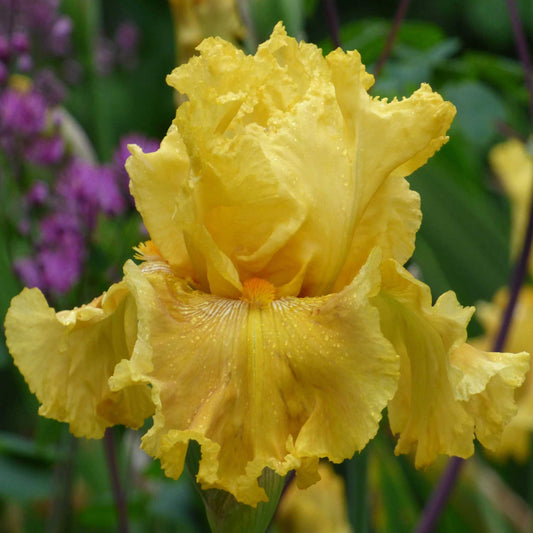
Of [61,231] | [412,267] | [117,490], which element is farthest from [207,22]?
[117,490]

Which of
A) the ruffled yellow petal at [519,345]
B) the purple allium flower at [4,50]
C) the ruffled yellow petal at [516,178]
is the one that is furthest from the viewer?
the ruffled yellow petal at [516,178]

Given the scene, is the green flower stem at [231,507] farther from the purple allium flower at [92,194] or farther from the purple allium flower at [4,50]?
the purple allium flower at [4,50]

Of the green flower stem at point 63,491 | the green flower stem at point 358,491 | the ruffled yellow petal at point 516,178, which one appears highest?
the green flower stem at point 358,491

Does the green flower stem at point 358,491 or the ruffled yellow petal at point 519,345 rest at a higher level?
the green flower stem at point 358,491

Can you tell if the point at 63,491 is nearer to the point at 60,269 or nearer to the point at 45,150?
the point at 60,269

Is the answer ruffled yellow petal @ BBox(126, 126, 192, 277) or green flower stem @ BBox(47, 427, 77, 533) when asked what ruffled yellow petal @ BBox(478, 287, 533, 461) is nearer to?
green flower stem @ BBox(47, 427, 77, 533)

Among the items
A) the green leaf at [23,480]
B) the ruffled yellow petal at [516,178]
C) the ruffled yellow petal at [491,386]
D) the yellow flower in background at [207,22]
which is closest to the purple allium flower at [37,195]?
the yellow flower in background at [207,22]

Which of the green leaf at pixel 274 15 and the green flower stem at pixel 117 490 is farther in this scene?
the green leaf at pixel 274 15
